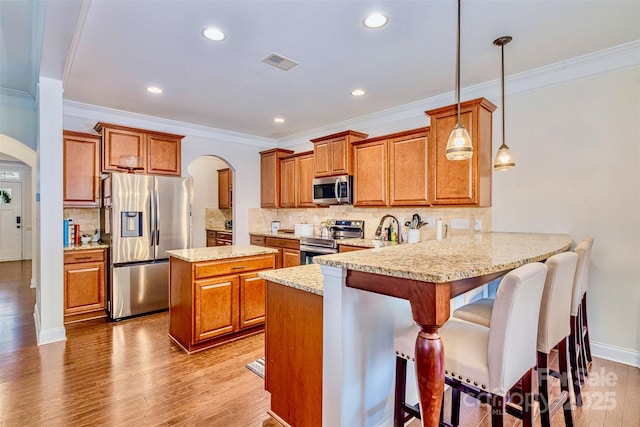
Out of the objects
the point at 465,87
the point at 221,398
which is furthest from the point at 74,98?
the point at 465,87

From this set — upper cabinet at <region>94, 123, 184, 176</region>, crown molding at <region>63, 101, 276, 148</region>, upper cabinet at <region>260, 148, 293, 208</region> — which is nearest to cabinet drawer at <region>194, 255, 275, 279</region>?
upper cabinet at <region>94, 123, 184, 176</region>

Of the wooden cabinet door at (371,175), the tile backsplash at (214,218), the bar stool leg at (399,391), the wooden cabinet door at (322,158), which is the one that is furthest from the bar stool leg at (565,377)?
the tile backsplash at (214,218)

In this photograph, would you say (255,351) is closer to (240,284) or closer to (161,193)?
(240,284)

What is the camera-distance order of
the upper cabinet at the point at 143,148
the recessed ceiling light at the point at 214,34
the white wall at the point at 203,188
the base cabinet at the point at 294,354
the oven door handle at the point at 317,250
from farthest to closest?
the white wall at the point at 203,188 → the oven door handle at the point at 317,250 → the upper cabinet at the point at 143,148 → the recessed ceiling light at the point at 214,34 → the base cabinet at the point at 294,354

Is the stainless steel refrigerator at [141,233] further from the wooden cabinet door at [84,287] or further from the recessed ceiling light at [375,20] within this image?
the recessed ceiling light at [375,20]

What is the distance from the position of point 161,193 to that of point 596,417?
15.1ft

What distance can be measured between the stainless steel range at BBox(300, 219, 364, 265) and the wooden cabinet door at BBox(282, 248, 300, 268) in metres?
0.12

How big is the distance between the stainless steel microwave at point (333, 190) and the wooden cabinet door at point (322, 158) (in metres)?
0.11

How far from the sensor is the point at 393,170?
4.04 meters

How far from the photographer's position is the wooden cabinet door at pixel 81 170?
385 centimetres

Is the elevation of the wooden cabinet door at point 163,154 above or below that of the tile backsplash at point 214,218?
above

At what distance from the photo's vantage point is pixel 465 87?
11.4 feet

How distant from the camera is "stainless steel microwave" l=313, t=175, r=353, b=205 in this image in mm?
4480

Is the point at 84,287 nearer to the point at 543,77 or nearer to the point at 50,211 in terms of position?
the point at 50,211
